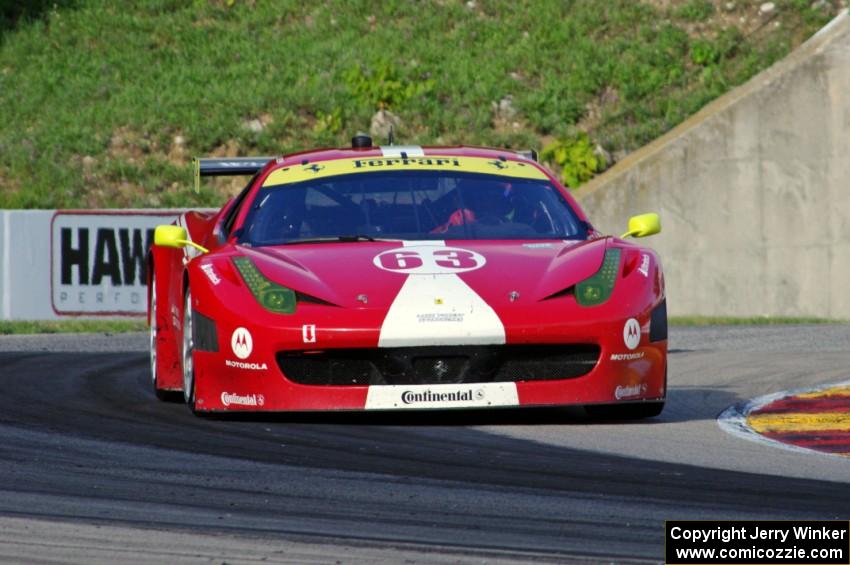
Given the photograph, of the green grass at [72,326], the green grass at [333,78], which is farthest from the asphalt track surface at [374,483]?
the green grass at [333,78]

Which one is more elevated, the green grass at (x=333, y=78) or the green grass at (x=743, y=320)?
the green grass at (x=333, y=78)

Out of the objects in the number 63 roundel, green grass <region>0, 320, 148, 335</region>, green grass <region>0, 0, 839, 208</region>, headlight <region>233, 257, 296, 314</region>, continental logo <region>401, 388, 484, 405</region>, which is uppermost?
green grass <region>0, 0, 839, 208</region>

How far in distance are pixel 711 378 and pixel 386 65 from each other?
13877 millimetres

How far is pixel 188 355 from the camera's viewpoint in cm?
848

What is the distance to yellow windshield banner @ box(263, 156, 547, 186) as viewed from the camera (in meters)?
9.11

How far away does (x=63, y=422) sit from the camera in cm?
792

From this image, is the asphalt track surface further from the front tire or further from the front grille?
the front grille

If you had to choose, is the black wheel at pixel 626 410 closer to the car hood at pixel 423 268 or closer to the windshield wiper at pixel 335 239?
the car hood at pixel 423 268

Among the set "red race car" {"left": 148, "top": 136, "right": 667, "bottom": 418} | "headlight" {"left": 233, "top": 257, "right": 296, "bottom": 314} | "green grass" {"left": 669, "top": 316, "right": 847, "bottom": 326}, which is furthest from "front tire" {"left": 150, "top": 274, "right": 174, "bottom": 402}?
"green grass" {"left": 669, "top": 316, "right": 847, "bottom": 326}

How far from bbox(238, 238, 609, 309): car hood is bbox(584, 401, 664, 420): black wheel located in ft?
2.21

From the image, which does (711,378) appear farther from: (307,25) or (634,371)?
(307,25)

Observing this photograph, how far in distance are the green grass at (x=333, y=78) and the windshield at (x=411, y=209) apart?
12879 millimetres

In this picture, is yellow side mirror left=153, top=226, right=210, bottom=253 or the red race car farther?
yellow side mirror left=153, top=226, right=210, bottom=253

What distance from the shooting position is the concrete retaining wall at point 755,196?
65.7 ft
